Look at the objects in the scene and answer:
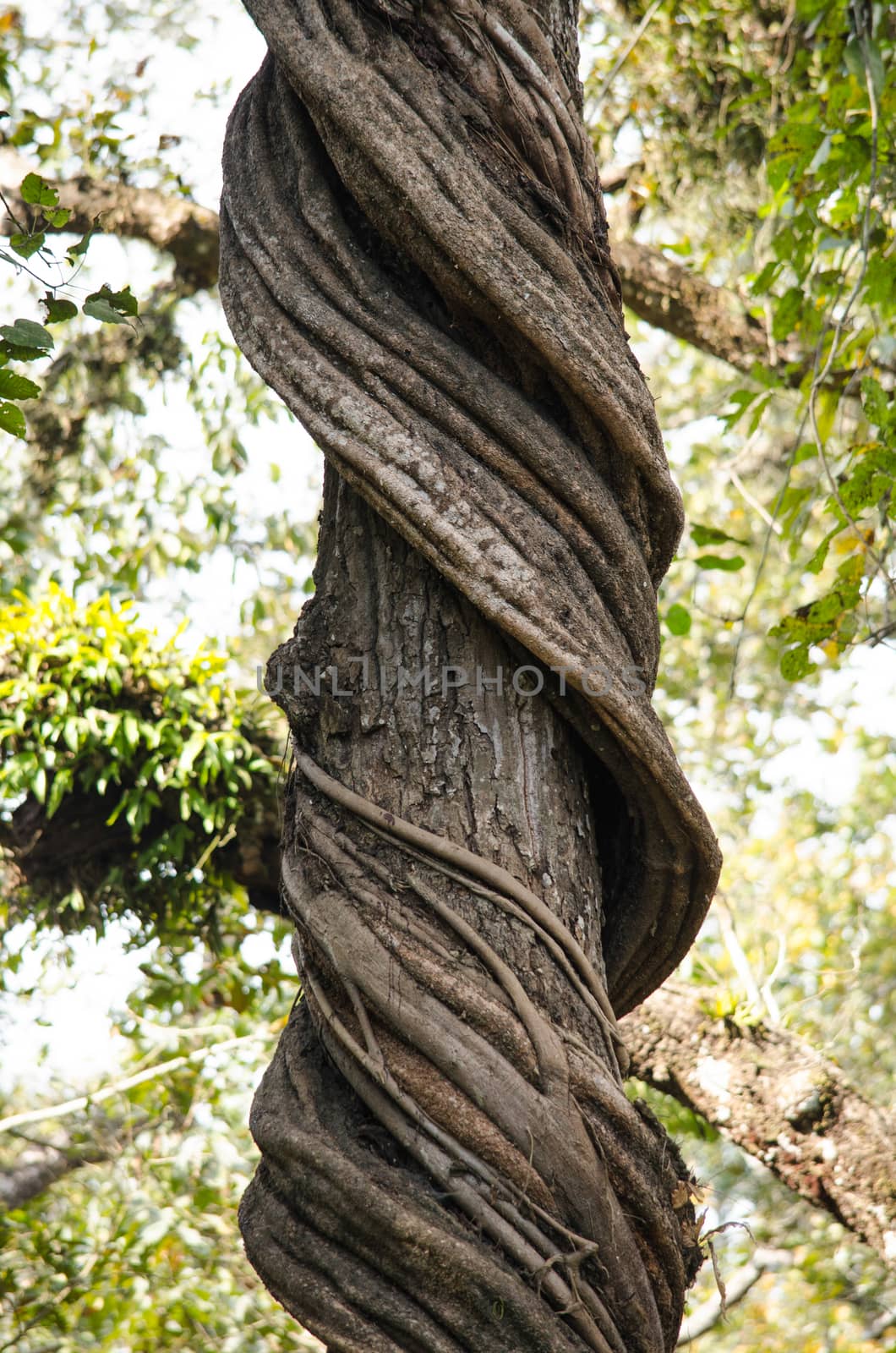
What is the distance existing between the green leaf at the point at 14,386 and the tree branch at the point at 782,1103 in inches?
69.5

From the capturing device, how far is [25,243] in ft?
3.63

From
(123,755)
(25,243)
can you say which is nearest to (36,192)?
(25,243)

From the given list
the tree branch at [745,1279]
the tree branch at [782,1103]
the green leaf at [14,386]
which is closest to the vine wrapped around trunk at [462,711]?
the green leaf at [14,386]

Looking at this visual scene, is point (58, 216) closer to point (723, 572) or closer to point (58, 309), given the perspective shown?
point (58, 309)

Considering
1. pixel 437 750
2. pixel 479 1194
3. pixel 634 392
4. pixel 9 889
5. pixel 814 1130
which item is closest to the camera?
pixel 479 1194

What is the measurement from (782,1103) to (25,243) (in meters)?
2.06

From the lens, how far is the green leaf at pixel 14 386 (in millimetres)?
1103

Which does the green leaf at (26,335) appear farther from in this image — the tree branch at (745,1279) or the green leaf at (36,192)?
the tree branch at (745,1279)

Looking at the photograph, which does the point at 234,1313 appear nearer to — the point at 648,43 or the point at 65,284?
the point at 65,284

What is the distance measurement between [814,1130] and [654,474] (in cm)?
168

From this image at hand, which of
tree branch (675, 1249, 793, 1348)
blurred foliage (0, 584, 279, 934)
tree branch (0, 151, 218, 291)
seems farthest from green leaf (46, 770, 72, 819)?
tree branch (675, 1249, 793, 1348)

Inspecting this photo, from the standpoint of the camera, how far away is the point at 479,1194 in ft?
2.70

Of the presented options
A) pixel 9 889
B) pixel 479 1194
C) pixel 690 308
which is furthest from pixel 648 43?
pixel 479 1194

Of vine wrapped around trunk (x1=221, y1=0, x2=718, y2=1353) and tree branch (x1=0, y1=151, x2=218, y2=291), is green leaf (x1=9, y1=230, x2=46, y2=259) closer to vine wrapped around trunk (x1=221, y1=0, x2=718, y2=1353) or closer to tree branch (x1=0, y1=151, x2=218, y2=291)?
vine wrapped around trunk (x1=221, y1=0, x2=718, y2=1353)
